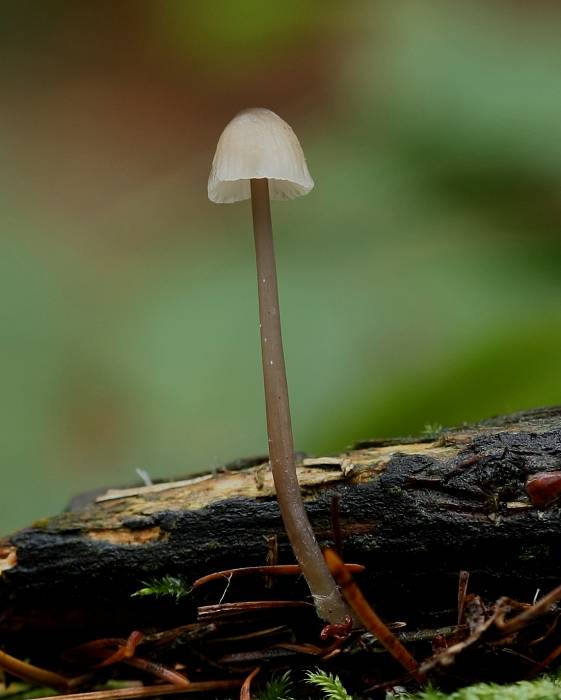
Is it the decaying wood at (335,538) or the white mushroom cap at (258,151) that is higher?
the white mushroom cap at (258,151)

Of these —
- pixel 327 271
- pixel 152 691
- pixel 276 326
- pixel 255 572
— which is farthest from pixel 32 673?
pixel 327 271

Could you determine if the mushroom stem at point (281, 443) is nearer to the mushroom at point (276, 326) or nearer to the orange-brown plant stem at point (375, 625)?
the mushroom at point (276, 326)

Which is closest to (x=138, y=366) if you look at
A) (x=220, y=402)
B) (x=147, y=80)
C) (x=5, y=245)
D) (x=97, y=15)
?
(x=220, y=402)

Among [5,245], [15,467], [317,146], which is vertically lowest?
[15,467]

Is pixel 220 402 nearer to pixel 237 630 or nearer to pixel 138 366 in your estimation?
pixel 138 366

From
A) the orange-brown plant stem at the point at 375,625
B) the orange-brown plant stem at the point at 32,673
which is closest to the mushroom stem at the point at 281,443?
the orange-brown plant stem at the point at 375,625
